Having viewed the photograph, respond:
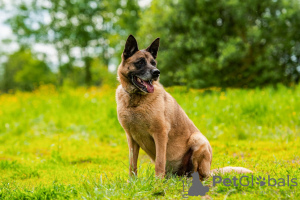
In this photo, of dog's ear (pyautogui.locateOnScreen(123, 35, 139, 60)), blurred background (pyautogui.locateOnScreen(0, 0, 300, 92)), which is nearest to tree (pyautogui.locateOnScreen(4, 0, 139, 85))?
blurred background (pyautogui.locateOnScreen(0, 0, 300, 92))

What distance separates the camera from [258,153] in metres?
5.60

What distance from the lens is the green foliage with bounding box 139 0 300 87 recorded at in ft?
38.4

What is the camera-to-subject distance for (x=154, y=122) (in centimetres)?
381

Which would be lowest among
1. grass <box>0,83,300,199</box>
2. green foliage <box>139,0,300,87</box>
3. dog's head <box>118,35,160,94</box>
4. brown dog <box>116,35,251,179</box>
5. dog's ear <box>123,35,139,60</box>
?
grass <box>0,83,300,199</box>

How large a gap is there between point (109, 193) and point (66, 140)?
4.51 m

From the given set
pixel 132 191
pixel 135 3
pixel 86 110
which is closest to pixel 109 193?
pixel 132 191

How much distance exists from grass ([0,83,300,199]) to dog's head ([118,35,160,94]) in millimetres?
1090

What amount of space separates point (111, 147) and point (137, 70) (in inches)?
132

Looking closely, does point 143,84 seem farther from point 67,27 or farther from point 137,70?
point 67,27

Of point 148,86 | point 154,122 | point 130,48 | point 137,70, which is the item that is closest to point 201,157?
point 154,122

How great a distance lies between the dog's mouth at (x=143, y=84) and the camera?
392 cm

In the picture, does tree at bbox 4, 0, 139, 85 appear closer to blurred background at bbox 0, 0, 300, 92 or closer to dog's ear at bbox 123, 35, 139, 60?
blurred background at bbox 0, 0, 300, 92

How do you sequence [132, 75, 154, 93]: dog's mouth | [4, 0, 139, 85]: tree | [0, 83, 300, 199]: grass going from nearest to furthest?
[0, 83, 300, 199]: grass → [132, 75, 154, 93]: dog's mouth → [4, 0, 139, 85]: tree

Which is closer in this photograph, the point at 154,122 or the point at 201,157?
the point at 154,122
